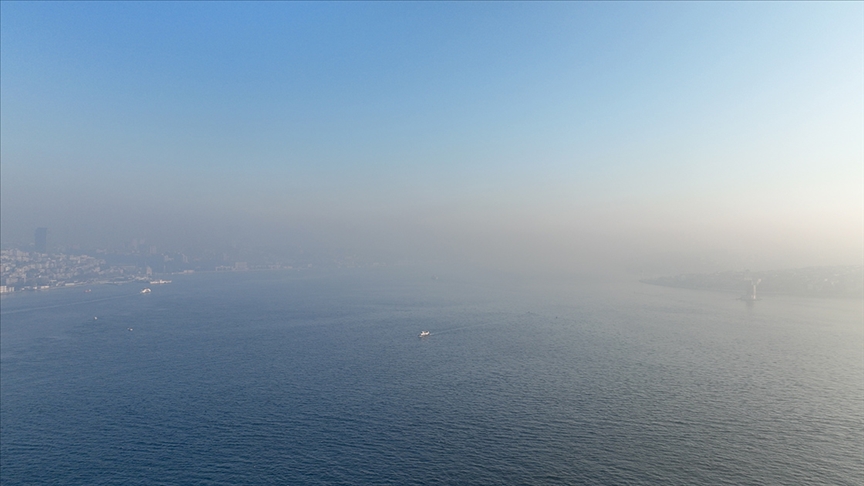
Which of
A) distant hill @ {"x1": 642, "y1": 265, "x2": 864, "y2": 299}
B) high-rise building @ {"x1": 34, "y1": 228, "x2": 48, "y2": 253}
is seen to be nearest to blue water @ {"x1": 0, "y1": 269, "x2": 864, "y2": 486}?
distant hill @ {"x1": 642, "y1": 265, "x2": 864, "y2": 299}

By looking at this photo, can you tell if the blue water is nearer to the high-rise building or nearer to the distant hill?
the distant hill

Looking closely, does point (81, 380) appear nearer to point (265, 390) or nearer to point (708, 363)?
point (265, 390)

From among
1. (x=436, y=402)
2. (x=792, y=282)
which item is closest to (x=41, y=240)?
(x=436, y=402)

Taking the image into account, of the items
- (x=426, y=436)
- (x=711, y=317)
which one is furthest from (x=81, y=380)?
(x=711, y=317)

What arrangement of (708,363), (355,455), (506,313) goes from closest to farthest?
1. (355,455)
2. (708,363)
3. (506,313)

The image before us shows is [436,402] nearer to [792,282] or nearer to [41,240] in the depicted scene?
[792,282]

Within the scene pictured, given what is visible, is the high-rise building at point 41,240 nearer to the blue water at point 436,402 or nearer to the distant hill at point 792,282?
the blue water at point 436,402

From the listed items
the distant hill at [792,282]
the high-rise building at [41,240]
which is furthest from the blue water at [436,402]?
the high-rise building at [41,240]
